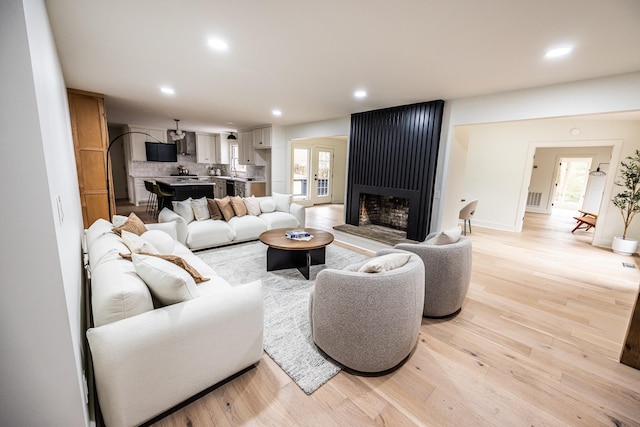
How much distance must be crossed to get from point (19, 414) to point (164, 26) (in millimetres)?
2504

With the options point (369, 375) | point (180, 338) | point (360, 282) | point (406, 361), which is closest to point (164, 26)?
point (180, 338)

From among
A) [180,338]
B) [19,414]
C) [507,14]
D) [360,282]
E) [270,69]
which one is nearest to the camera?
[19,414]

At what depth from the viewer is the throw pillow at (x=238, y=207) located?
450cm

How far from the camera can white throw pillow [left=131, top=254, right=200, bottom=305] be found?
58.1 inches

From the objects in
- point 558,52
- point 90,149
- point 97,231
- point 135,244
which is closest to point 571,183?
point 558,52

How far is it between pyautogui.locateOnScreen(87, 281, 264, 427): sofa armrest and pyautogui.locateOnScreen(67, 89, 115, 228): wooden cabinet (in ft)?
13.5

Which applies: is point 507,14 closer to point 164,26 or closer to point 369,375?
point 164,26

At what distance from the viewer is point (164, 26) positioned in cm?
203

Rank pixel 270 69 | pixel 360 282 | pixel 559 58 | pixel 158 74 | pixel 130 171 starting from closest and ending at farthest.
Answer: pixel 360 282 → pixel 559 58 → pixel 270 69 → pixel 158 74 → pixel 130 171

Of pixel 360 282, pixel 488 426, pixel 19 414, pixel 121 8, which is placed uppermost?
pixel 121 8

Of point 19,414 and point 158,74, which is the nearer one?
point 19,414

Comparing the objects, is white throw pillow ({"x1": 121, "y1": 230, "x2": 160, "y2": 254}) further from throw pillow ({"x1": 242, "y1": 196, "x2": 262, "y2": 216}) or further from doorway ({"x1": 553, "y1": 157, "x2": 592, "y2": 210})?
doorway ({"x1": 553, "y1": 157, "x2": 592, "y2": 210})

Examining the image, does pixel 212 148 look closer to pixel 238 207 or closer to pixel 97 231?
pixel 238 207

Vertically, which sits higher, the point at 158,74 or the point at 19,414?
the point at 158,74
